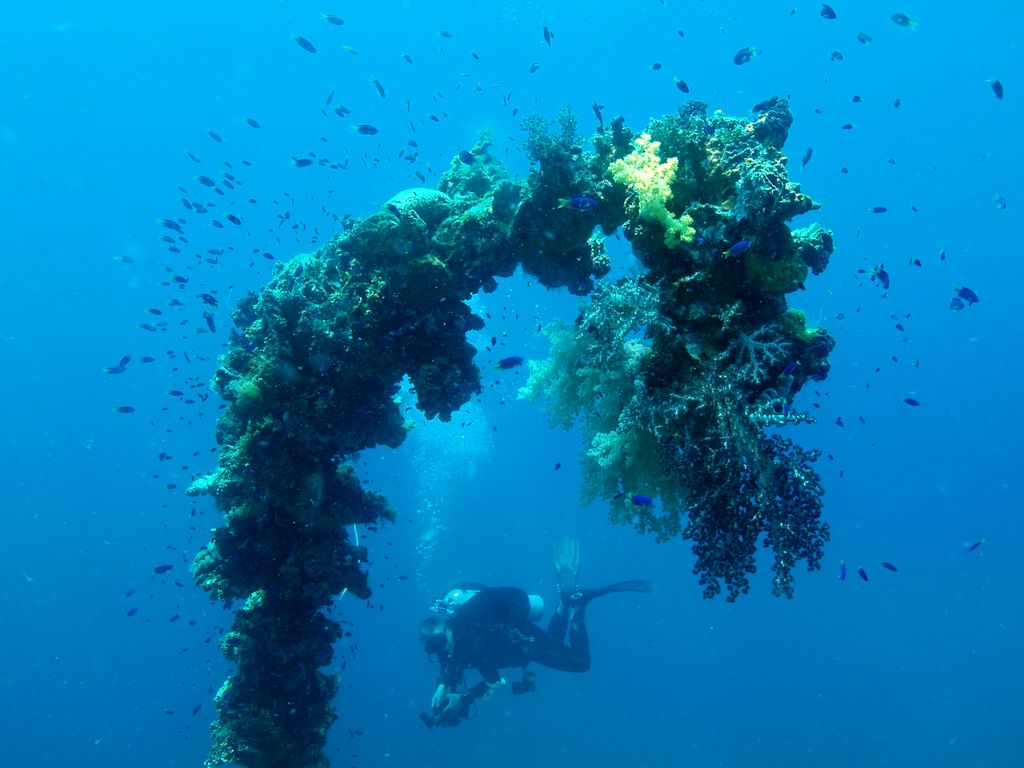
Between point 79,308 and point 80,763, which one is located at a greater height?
point 79,308

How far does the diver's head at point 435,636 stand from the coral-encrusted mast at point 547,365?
7676mm

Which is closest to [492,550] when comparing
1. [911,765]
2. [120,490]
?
[911,765]

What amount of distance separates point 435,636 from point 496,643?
234 cm

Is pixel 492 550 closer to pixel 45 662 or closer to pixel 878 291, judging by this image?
Answer: pixel 45 662

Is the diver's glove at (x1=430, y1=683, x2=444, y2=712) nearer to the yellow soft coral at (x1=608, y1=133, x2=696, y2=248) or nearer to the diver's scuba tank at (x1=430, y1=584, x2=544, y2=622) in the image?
the diver's scuba tank at (x1=430, y1=584, x2=544, y2=622)

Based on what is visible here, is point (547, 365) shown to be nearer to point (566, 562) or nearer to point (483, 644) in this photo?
point (483, 644)

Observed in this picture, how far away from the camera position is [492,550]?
6619 cm

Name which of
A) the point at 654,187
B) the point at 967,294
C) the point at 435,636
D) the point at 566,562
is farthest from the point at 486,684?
the point at 654,187

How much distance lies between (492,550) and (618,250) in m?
37.4

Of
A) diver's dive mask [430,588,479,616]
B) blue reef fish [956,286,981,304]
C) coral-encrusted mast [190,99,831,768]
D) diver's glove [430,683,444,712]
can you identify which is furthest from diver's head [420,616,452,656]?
blue reef fish [956,286,981,304]

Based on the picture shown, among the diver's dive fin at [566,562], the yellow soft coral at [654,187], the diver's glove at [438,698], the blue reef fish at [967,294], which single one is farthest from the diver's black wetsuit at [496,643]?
the yellow soft coral at [654,187]

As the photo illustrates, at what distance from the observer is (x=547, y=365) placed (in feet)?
26.3

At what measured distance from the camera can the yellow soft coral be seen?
6.24 metres

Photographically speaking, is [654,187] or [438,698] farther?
[438,698]
